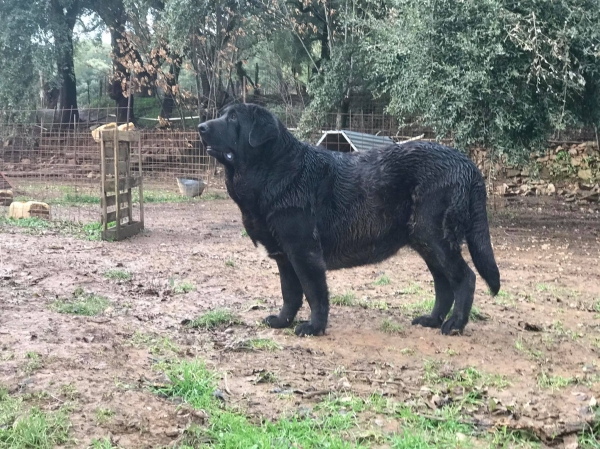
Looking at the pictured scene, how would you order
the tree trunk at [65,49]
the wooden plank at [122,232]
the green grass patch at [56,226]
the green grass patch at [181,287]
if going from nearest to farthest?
1. the green grass patch at [181,287]
2. the wooden plank at [122,232]
3. the green grass patch at [56,226]
4. the tree trunk at [65,49]

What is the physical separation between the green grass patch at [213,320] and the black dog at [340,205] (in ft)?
1.12

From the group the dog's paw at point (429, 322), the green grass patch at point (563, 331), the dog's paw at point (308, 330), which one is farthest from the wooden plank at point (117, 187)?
the green grass patch at point (563, 331)

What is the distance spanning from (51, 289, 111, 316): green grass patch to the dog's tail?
325 cm

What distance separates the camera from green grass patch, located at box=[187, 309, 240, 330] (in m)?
5.19

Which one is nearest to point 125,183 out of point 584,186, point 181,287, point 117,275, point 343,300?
point 117,275

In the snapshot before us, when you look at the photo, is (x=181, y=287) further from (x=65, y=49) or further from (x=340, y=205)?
(x=65, y=49)

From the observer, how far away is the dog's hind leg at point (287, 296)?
5.30 metres

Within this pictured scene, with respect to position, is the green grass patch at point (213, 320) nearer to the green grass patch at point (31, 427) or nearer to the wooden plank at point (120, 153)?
the green grass patch at point (31, 427)

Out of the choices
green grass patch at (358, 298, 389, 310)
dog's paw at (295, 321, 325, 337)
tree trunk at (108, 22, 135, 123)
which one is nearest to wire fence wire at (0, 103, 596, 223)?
tree trunk at (108, 22, 135, 123)

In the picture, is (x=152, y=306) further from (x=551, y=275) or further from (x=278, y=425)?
(x=551, y=275)

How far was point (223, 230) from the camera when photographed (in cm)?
1170

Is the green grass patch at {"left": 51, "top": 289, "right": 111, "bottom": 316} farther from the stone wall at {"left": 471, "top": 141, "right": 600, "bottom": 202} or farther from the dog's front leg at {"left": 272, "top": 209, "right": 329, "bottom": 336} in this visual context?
the stone wall at {"left": 471, "top": 141, "right": 600, "bottom": 202}

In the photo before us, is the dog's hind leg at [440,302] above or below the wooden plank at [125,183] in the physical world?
below

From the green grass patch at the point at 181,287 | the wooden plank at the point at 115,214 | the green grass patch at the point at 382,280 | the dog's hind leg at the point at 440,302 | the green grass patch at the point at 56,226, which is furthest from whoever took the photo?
the green grass patch at the point at 56,226
